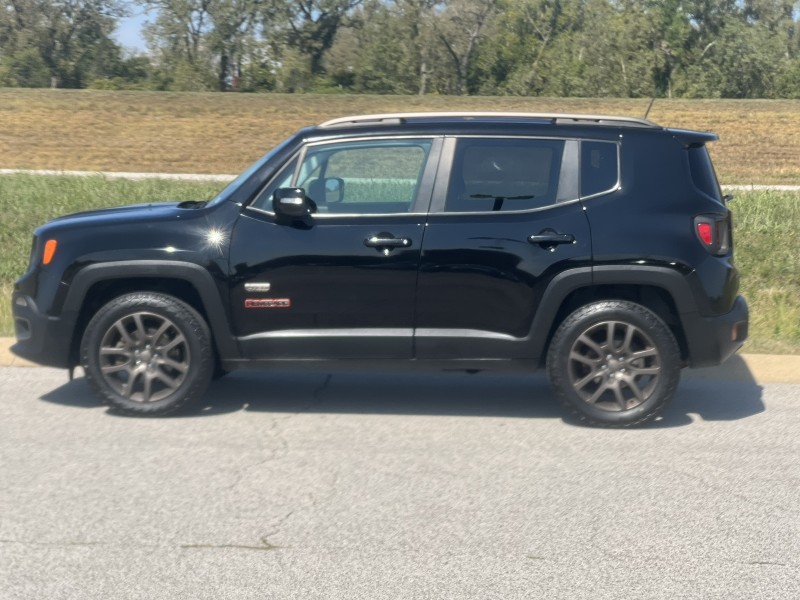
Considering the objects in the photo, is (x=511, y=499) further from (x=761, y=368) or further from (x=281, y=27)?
(x=281, y=27)

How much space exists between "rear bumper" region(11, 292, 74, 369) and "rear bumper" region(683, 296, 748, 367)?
3626 mm

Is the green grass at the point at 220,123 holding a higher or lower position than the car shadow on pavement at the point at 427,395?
lower

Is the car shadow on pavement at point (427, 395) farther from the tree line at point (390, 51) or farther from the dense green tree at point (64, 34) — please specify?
the dense green tree at point (64, 34)

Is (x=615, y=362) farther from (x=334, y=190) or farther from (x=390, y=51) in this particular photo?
(x=390, y=51)

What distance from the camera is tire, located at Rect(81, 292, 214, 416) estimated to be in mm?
6891

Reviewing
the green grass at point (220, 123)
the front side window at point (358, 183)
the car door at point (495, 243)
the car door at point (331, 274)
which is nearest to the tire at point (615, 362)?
the car door at point (495, 243)

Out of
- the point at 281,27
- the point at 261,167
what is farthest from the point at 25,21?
the point at 261,167

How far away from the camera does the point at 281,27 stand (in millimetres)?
64875

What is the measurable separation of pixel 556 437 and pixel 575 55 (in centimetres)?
6477

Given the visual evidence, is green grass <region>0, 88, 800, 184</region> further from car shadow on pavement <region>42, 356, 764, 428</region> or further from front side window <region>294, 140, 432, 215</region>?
front side window <region>294, 140, 432, 215</region>

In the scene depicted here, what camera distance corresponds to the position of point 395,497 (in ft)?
18.1

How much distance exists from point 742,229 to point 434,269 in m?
6.72

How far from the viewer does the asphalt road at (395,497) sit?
4.52 m

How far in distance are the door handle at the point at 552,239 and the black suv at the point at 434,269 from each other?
11mm
